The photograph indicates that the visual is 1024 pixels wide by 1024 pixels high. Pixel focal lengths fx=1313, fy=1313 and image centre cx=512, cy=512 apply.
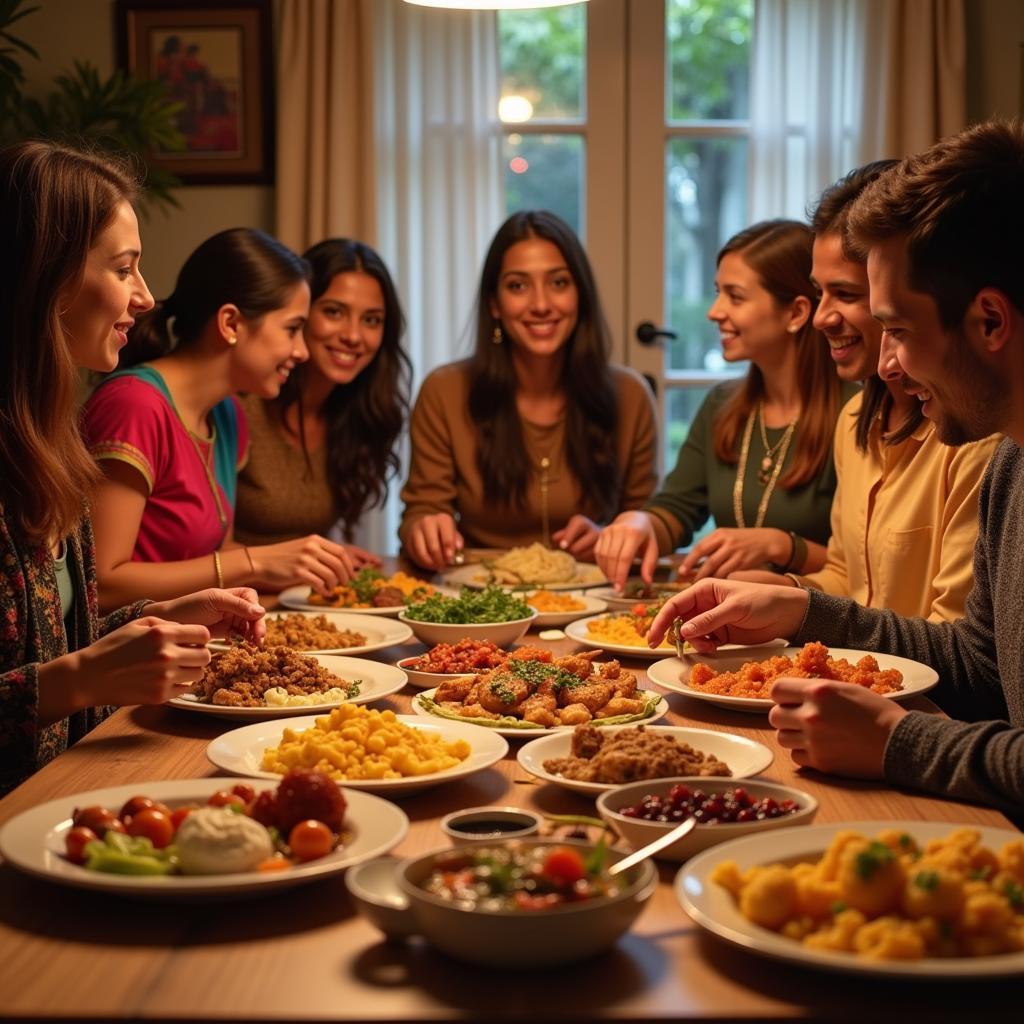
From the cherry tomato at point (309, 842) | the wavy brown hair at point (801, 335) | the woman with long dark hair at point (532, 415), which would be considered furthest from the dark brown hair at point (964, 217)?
the woman with long dark hair at point (532, 415)

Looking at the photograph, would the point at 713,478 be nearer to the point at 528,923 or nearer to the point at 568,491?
the point at 568,491

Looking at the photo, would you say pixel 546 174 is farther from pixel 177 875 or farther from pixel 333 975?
pixel 333 975

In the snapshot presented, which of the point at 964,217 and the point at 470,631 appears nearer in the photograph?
the point at 964,217

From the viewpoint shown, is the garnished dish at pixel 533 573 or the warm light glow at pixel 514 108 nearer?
the garnished dish at pixel 533 573

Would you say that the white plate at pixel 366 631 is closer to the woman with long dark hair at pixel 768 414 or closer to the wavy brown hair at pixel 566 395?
the woman with long dark hair at pixel 768 414

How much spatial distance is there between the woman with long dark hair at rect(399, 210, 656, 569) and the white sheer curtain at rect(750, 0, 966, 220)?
1541 millimetres

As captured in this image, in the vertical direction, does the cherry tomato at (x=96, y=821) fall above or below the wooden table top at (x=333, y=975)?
above

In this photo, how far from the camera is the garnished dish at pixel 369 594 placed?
9.25 feet

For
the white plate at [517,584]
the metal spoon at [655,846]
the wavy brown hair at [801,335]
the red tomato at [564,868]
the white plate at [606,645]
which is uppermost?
the wavy brown hair at [801,335]

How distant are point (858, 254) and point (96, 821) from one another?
6.27 feet

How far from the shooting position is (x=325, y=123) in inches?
197

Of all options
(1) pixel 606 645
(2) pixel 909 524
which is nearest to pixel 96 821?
(1) pixel 606 645

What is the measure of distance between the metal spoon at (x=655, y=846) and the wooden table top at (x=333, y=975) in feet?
0.16

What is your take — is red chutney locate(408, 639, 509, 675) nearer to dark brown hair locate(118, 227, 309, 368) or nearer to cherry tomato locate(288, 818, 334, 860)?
cherry tomato locate(288, 818, 334, 860)
